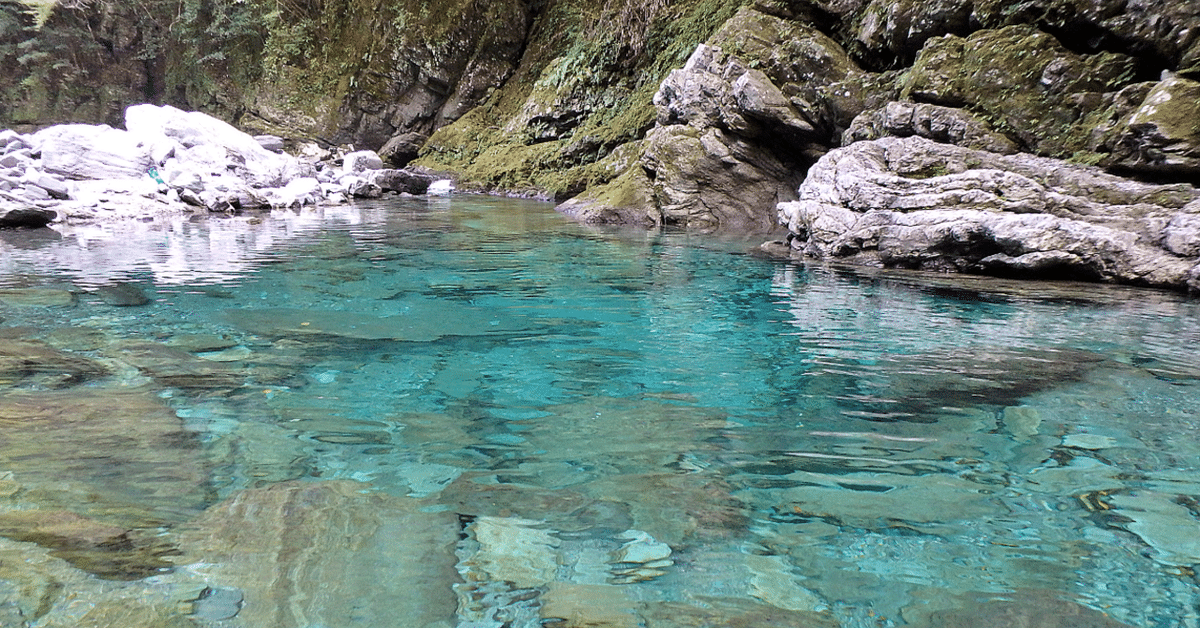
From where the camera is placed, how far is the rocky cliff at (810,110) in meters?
7.73

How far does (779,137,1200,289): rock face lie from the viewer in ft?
23.1

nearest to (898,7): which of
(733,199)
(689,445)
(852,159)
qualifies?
(852,159)

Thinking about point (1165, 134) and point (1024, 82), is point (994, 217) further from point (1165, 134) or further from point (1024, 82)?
point (1024, 82)

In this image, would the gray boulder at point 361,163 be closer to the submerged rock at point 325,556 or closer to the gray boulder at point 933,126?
the gray boulder at point 933,126

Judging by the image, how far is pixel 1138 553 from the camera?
2.15m

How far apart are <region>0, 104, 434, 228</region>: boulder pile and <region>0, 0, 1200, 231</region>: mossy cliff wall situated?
6.86 metres

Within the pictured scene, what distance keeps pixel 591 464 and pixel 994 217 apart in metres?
6.98

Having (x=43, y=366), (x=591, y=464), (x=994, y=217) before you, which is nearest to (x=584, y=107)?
(x=994, y=217)

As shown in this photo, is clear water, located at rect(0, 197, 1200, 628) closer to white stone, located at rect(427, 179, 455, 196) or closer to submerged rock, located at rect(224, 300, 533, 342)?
submerged rock, located at rect(224, 300, 533, 342)

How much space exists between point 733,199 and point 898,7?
4.35 meters

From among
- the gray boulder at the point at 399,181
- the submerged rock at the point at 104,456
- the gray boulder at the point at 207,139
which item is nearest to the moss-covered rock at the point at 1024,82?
the submerged rock at the point at 104,456

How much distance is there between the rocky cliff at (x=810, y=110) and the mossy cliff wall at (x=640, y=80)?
0.14 feet

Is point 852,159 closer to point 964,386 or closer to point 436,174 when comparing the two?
point 964,386

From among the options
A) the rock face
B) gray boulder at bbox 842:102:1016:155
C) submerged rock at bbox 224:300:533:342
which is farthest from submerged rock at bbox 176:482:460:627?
gray boulder at bbox 842:102:1016:155
